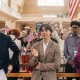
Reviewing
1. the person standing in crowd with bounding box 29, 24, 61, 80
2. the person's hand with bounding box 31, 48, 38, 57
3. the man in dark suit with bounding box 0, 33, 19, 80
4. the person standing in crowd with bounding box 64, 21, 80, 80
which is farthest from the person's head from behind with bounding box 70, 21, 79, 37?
the man in dark suit with bounding box 0, 33, 19, 80

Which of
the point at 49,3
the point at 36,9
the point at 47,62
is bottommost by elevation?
the point at 47,62

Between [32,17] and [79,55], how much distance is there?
1150 inches

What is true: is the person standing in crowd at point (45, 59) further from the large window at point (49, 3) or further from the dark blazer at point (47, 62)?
the large window at point (49, 3)

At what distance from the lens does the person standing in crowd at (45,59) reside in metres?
3.45

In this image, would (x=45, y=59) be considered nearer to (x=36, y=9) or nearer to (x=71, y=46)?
(x=71, y=46)

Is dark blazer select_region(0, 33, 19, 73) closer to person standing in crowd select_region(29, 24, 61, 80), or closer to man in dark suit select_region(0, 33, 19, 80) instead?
man in dark suit select_region(0, 33, 19, 80)

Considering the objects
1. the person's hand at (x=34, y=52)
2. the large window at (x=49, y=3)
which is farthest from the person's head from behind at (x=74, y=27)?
the large window at (x=49, y=3)

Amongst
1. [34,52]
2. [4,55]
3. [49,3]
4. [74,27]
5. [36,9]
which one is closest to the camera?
[4,55]

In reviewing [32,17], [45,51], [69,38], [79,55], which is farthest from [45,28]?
[32,17]

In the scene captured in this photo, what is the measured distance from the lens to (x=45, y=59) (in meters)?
3.51

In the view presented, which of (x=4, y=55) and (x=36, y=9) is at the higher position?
(x=36, y=9)

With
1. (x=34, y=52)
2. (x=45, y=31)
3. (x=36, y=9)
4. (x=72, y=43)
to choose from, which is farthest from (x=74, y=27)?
(x=36, y=9)

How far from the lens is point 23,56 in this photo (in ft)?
26.7

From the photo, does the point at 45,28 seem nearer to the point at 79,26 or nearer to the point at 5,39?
the point at 5,39
